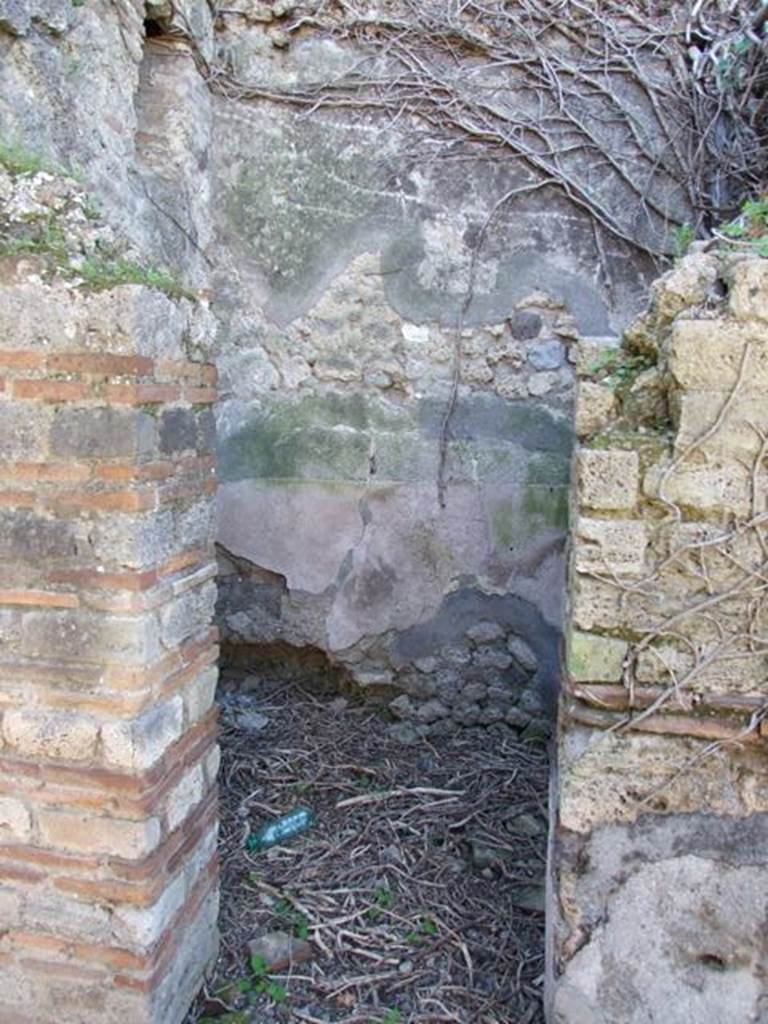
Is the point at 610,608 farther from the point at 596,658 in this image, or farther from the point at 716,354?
the point at 716,354

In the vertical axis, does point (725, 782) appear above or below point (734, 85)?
below

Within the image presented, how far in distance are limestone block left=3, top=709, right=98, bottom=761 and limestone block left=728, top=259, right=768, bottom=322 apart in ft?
6.07

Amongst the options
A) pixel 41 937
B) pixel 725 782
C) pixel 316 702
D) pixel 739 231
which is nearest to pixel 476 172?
pixel 739 231

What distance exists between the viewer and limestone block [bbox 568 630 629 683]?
6.72 feet

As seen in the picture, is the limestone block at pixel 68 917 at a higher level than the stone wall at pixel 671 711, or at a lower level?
lower

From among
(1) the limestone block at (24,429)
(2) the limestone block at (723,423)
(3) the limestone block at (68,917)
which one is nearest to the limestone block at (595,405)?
(2) the limestone block at (723,423)

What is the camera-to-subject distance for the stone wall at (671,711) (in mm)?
1972

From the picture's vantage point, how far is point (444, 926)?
2.74m

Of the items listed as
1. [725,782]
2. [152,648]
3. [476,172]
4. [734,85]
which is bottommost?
[725,782]

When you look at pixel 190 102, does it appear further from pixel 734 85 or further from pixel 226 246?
pixel 734 85

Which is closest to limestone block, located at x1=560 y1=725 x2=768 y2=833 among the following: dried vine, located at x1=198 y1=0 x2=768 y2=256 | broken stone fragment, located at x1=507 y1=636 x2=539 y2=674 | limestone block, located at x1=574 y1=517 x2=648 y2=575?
limestone block, located at x1=574 y1=517 x2=648 y2=575

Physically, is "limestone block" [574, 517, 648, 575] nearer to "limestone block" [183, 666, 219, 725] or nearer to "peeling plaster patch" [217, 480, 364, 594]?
"limestone block" [183, 666, 219, 725]

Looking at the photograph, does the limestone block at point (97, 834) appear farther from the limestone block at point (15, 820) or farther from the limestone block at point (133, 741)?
the limestone block at point (133, 741)

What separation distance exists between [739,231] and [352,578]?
231cm
